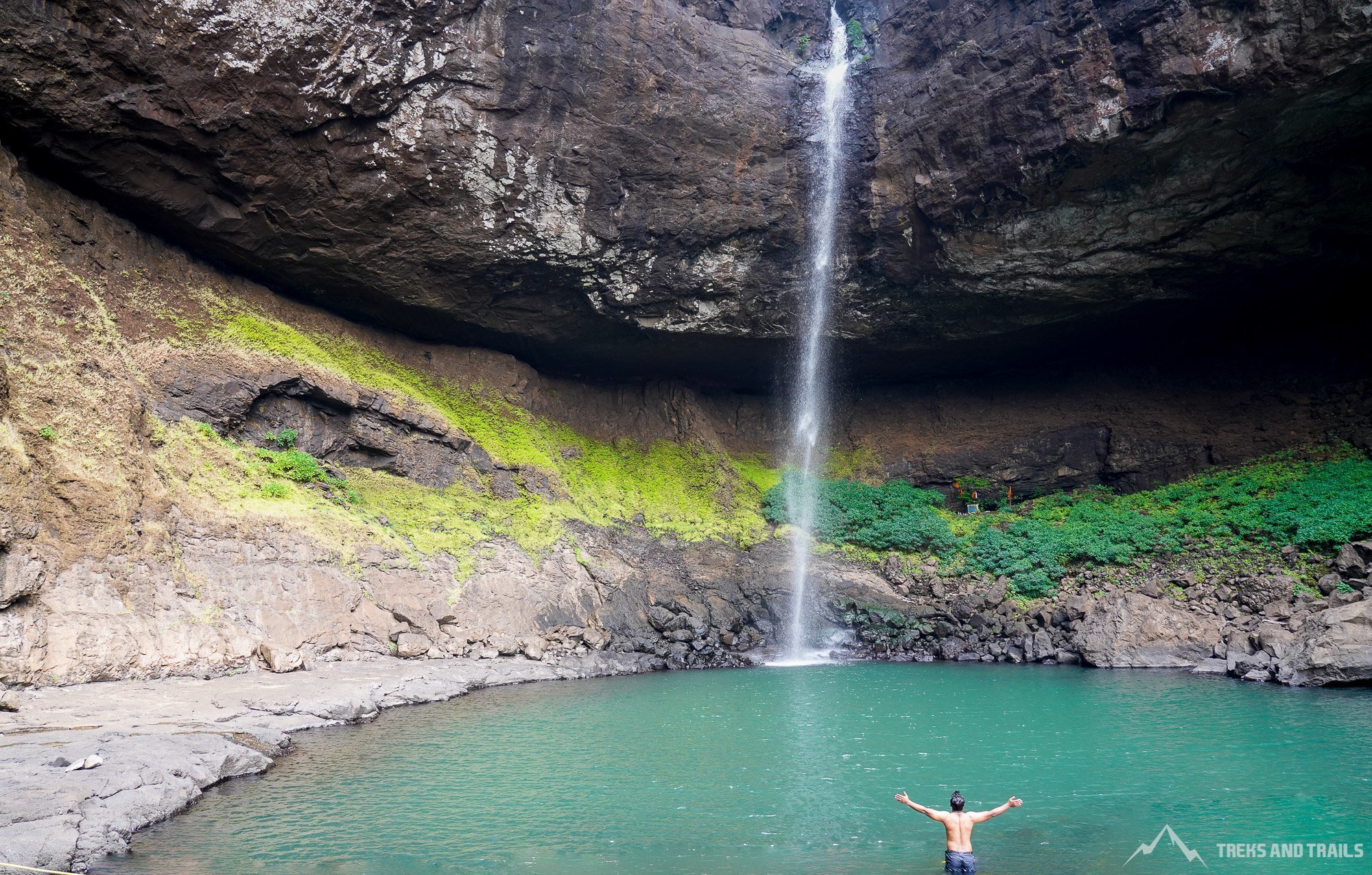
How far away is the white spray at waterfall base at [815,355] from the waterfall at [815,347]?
0.06ft

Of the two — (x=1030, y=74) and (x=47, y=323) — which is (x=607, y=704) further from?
(x=1030, y=74)

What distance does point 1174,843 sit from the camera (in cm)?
737

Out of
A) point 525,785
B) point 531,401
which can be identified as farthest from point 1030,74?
point 525,785

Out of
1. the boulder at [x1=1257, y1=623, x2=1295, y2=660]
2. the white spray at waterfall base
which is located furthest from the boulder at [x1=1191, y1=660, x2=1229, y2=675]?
the white spray at waterfall base

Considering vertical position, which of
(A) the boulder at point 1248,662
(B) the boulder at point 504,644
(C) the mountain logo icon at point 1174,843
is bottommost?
(C) the mountain logo icon at point 1174,843

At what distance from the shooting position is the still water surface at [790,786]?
23.6 feet

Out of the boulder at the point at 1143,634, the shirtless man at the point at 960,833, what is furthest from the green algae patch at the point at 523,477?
the shirtless man at the point at 960,833

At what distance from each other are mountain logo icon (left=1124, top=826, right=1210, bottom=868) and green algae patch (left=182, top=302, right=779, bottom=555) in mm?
14101

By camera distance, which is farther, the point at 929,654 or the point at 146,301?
the point at 929,654

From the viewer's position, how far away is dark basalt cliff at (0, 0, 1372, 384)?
1623 cm

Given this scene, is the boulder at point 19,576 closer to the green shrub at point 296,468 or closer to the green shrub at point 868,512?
the green shrub at point 296,468

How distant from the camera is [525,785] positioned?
31.0 ft

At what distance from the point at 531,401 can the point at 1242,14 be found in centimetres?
1874

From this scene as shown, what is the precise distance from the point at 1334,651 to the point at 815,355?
1471 centimetres
